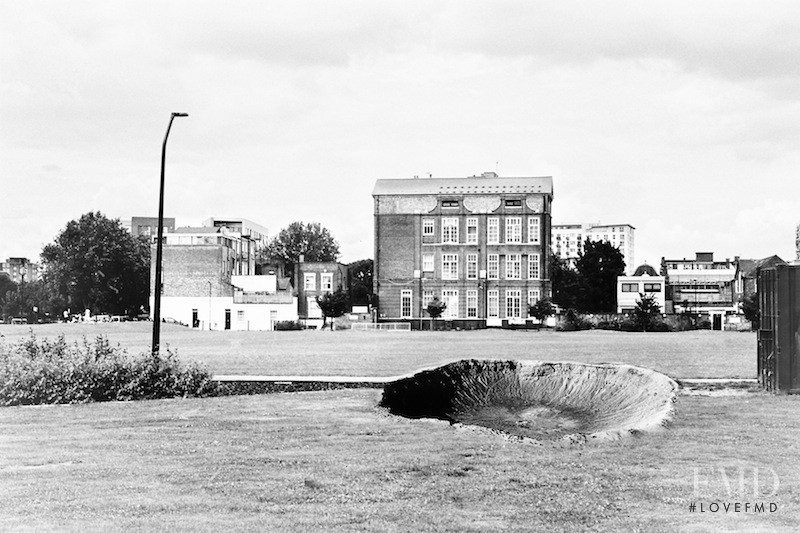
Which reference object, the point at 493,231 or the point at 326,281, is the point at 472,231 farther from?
the point at 326,281

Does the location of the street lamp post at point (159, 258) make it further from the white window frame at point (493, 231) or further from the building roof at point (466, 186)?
the building roof at point (466, 186)

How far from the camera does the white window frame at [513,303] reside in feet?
264

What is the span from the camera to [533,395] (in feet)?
50.6

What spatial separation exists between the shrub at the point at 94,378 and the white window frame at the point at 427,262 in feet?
208

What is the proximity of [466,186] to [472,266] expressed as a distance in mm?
7632

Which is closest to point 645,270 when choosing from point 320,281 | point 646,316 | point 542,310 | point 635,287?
point 635,287

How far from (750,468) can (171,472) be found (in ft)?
21.9

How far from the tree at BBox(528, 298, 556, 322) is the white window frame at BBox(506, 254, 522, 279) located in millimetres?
5556

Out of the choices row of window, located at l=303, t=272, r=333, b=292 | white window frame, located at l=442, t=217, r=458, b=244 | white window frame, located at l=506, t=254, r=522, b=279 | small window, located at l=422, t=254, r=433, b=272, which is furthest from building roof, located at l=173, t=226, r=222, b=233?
white window frame, located at l=506, t=254, r=522, b=279

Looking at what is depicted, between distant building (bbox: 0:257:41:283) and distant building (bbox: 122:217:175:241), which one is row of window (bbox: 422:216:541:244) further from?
distant building (bbox: 0:257:41:283)

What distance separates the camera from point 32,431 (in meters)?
12.9

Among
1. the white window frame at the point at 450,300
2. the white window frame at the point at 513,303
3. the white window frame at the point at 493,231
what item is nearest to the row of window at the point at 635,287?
the white window frame at the point at 513,303

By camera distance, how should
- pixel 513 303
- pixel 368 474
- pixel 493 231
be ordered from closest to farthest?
pixel 368 474
pixel 513 303
pixel 493 231

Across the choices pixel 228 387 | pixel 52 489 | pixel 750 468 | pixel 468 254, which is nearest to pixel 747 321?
pixel 468 254
